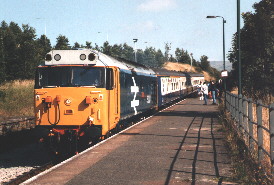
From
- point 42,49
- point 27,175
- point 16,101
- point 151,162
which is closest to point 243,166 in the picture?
point 151,162

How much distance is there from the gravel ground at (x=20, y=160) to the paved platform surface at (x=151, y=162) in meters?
2.35

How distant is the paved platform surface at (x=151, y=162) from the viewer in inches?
309

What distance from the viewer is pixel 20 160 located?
13906 millimetres

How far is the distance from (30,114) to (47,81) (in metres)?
16.6

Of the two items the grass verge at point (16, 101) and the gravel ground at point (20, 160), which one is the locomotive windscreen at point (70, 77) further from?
the grass verge at point (16, 101)

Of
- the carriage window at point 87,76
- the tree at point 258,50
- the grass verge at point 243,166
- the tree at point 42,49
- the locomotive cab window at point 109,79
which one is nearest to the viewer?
the grass verge at point 243,166

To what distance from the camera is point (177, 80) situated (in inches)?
1480

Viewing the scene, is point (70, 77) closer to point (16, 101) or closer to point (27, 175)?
point (27, 175)

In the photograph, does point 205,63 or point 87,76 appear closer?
point 87,76

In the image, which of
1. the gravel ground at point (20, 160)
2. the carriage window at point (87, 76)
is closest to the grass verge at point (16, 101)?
the gravel ground at point (20, 160)

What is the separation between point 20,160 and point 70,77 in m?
3.63

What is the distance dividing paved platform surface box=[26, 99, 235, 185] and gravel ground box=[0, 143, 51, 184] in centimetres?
235

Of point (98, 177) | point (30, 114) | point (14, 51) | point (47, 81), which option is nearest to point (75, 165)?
point (98, 177)

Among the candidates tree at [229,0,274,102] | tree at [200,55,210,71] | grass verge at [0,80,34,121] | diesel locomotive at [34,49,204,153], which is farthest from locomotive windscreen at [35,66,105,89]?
tree at [200,55,210,71]
